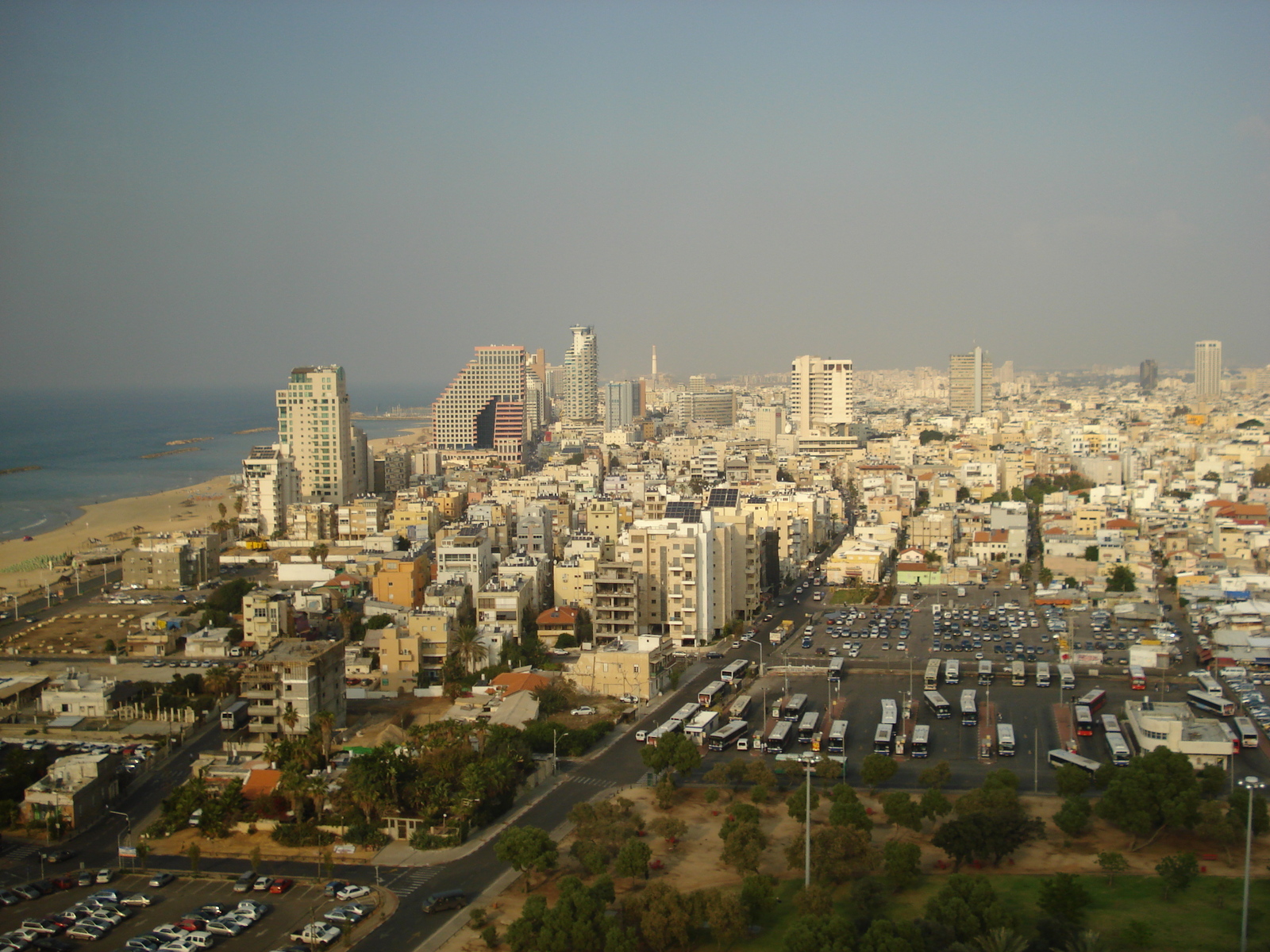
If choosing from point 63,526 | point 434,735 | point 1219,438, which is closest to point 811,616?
point 434,735

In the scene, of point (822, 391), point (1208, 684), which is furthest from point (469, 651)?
point (822, 391)

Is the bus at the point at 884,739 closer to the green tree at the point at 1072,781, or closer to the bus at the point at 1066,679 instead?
the green tree at the point at 1072,781

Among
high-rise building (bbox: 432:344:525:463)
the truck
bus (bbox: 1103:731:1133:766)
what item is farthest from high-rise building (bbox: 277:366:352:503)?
bus (bbox: 1103:731:1133:766)

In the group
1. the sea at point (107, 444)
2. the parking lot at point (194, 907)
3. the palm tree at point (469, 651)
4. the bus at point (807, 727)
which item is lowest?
the parking lot at point (194, 907)

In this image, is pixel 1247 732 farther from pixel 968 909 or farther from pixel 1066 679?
pixel 968 909

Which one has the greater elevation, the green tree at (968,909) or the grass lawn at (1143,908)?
the green tree at (968,909)

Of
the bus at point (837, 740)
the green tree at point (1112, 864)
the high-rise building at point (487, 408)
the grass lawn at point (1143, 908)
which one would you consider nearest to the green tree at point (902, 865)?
the grass lawn at point (1143, 908)

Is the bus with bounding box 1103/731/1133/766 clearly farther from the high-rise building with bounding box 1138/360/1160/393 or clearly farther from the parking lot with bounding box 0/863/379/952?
the high-rise building with bounding box 1138/360/1160/393

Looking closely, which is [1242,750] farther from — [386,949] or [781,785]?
[386,949]
